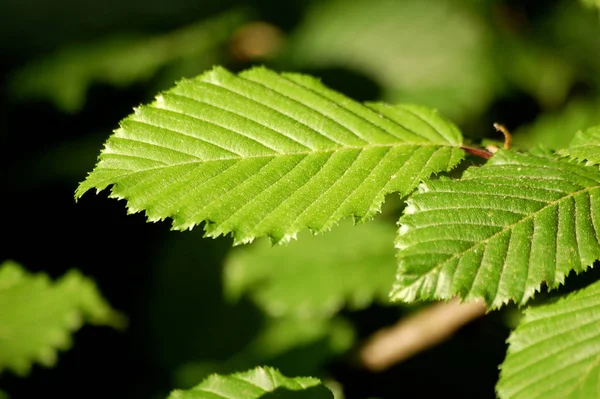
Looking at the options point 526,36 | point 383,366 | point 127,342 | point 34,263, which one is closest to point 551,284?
point 383,366

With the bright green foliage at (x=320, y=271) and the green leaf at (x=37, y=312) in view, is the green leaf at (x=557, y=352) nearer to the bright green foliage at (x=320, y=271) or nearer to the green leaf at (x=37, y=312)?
the bright green foliage at (x=320, y=271)

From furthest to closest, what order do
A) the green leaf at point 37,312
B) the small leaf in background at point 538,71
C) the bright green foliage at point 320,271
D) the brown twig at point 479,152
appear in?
1. the small leaf in background at point 538,71
2. the bright green foliage at point 320,271
3. the green leaf at point 37,312
4. the brown twig at point 479,152

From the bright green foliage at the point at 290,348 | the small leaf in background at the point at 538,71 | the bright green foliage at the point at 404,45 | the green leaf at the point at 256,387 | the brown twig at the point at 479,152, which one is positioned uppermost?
the bright green foliage at the point at 404,45

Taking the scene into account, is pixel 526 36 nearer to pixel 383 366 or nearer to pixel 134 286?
pixel 383 366

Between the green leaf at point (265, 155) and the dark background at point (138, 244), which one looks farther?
the dark background at point (138, 244)

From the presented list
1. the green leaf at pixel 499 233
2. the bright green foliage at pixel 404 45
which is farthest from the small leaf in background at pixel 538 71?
the green leaf at pixel 499 233

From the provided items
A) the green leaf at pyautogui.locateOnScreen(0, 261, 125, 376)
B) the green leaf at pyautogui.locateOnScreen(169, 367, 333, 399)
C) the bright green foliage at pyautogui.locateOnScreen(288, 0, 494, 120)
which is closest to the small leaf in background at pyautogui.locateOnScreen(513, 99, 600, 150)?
the bright green foliage at pyautogui.locateOnScreen(288, 0, 494, 120)

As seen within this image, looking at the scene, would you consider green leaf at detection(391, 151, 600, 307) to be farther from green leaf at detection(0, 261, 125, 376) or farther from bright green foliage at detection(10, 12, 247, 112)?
bright green foliage at detection(10, 12, 247, 112)
